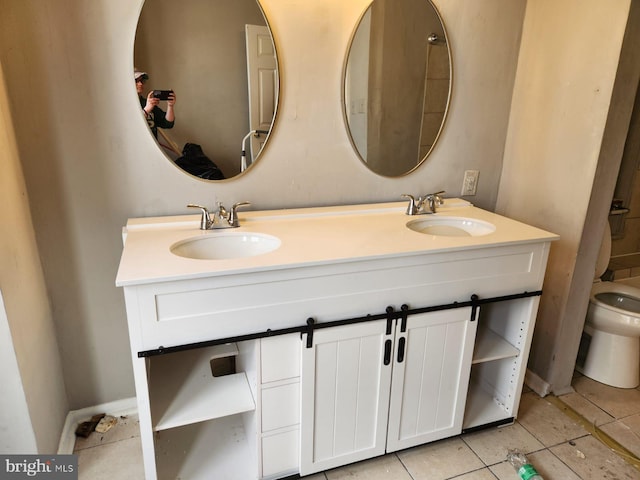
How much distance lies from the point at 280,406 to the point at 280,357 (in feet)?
0.58

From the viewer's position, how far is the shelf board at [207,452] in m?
1.46

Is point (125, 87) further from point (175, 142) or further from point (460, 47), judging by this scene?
point (460, 47)

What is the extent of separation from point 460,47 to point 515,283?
105cm

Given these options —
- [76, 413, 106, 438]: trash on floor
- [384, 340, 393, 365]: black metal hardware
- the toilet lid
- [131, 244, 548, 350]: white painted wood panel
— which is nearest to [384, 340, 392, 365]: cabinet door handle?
[384, 340, 393, 365]: black metal hardware

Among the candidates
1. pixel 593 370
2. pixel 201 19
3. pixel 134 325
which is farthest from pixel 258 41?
pixel 593 370

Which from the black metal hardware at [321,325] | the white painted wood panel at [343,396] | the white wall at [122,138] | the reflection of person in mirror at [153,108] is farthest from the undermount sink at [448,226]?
the reflection of person in mirror at [153,108]

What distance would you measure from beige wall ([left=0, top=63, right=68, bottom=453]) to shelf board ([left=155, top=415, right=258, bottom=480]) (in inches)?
15.2

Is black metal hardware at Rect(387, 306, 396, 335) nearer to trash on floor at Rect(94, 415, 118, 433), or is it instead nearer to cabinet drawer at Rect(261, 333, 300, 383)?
cabinet drawer at Rect(261, 333, 300, 383)

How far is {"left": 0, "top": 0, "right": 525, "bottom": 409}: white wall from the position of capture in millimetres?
1348

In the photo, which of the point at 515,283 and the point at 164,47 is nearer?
the point at 164,47

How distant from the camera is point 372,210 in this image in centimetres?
176

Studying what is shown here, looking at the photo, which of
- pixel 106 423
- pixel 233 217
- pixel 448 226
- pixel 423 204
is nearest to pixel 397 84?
pixel 423 204

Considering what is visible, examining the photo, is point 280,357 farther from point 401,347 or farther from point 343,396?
point 401,347

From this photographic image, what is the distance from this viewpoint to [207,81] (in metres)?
1.49
